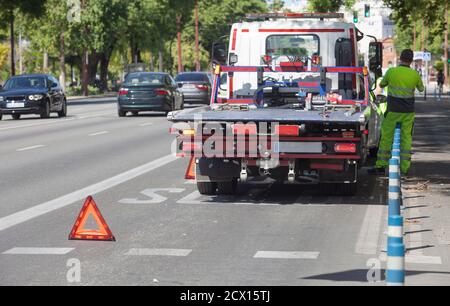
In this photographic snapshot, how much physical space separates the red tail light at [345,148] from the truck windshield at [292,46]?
3863 mm

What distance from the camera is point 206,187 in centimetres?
1404

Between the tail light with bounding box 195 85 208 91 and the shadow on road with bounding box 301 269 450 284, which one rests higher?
the tail light with bounding box 195 85 208 91

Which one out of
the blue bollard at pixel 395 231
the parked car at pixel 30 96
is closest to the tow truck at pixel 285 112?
the blue bollard at pixel 395 231

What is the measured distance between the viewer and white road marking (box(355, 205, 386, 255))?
9.80 m

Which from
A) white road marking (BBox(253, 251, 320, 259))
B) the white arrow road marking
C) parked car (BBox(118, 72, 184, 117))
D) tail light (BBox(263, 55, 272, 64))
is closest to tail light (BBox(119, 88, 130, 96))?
parked car (BBox(118, 72, 184, 117))

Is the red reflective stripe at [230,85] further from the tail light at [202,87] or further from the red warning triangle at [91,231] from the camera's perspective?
the tail light at [202,87]

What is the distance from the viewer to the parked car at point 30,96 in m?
35.6

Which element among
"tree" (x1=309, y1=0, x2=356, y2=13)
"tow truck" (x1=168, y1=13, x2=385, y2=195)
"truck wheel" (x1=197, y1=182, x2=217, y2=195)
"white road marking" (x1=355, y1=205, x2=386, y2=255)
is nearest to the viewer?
"white road marking" (x1=355, y1=205, x2=386, y2=255)

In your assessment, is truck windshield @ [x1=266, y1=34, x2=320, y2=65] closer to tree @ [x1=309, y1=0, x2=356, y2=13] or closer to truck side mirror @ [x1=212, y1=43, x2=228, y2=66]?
truck side mirror @ [x1=212, y1=43, x2=228, y2=66]

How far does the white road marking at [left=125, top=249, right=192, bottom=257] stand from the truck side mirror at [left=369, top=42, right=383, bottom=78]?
769 cm

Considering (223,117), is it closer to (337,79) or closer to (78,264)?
(337,79)

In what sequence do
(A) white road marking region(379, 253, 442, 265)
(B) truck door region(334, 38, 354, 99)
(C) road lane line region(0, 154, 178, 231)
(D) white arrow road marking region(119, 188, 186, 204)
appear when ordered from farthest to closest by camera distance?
1. (B) truck door region(334, 38, 354, 99)
2. (D) white arrow road marking region(119, 188, 186, 204)
3. (C) road lane line region(0, 154, 178, 231)
4. (A) white road marking region(379, 253, 442, 265)

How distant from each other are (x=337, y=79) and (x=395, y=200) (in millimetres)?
8498
